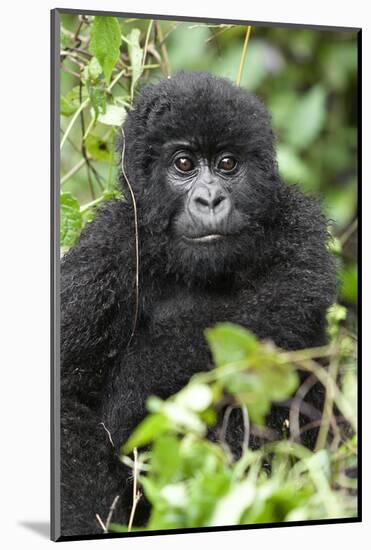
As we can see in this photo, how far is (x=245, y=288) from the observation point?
3996 mm

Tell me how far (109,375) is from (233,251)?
2.29 ft

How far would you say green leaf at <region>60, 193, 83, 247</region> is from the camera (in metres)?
4.03

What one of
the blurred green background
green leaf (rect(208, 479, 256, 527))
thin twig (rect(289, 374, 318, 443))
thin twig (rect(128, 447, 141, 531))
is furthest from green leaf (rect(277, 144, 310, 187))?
green leaf (rect(208, 479, 256, 527))

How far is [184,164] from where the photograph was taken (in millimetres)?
3867

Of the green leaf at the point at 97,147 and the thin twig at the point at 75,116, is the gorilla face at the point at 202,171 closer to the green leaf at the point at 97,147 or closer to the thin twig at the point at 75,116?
the thin twig at the point at 75,116

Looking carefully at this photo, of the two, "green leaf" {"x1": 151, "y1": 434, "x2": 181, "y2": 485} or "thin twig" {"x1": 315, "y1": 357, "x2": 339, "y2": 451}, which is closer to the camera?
"green leaf" {"x1": 151, "y1": 434, "x2": 181, "y2": 485}

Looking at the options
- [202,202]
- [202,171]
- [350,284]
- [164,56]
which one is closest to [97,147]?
[164,56]

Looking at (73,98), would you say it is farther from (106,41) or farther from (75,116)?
(106,41)

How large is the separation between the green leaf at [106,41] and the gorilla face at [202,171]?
0.21 metres

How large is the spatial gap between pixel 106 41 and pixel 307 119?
4.36 ft

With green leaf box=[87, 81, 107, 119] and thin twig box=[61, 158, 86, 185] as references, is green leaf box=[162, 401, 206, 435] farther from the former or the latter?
thin twig box=[61, 158, 86, 185]

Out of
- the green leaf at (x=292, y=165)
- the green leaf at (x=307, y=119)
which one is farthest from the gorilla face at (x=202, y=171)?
the green leaf at (x=307, y=119)

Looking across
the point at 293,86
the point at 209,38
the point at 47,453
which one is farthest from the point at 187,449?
the point at 293,86

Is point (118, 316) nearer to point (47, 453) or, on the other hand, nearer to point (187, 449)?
point (47, 453)
